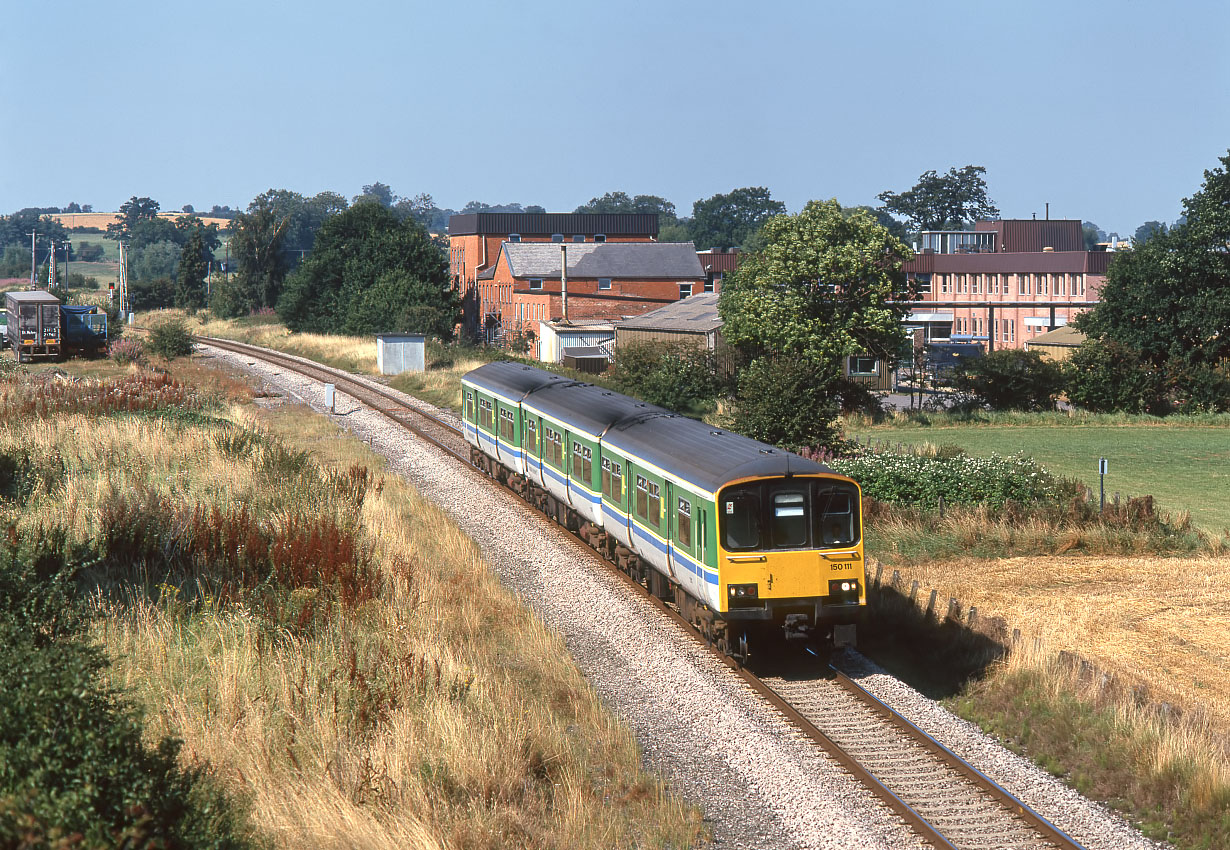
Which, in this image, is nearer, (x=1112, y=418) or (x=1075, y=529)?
(x=1075, y=529)

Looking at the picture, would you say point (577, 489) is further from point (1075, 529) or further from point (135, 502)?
point (1075, 529)

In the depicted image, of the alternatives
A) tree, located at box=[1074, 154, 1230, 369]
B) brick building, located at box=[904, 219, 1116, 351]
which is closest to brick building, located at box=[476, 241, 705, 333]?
brick building, located at box=[904, 219, 1116, 351]

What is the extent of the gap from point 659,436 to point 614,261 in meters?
64.8

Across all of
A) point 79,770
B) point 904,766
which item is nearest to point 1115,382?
point 904,766

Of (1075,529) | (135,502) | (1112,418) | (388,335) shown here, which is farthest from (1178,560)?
(388,335)

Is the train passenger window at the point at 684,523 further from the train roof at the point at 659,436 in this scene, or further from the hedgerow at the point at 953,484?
the hedgerow at the point at 953,484

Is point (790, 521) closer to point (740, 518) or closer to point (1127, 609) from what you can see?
point (740, 518)

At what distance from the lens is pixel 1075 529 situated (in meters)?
24.0

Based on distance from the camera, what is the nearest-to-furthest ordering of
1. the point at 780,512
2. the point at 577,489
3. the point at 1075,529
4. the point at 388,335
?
the point at 780,512
the point at 577,489
the point at 1075,529
the point at 388,335

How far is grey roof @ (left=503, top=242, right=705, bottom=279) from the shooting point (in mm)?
82062

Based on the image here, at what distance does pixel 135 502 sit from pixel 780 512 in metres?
9.10

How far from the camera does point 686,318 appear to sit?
6134cm

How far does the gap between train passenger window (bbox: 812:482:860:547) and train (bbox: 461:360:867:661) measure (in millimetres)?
13

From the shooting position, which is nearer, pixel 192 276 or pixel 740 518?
pixel 740 518
